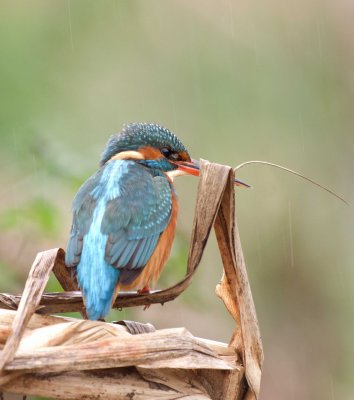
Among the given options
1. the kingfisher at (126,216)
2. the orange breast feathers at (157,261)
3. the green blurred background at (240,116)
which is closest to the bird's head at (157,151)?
the kingfisher at (126,216)

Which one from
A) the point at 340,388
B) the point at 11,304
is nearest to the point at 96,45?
the point at 340,388

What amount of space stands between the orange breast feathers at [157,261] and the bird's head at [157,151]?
0.67 ft

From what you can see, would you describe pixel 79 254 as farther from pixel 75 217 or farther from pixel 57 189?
pixel 57 189

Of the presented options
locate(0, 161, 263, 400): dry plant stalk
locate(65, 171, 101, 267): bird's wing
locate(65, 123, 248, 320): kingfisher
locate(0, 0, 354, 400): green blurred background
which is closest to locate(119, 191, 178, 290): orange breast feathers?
locate(65, 123, 248, 320): kingfisher

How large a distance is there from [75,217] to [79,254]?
0.21m

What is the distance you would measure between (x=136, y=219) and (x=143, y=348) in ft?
2.76

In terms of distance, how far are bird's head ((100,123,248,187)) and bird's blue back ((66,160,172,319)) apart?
9cm

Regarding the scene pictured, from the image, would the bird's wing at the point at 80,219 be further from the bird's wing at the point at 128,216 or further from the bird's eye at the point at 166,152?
the bird's eye at the point at 166,152

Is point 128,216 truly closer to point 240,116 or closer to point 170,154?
point 170,154

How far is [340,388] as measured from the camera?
4828 millimetres

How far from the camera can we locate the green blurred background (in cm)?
479

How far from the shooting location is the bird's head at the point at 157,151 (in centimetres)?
277

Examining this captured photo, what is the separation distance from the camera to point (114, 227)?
224cm

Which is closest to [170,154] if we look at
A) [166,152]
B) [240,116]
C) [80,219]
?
[166,152]
